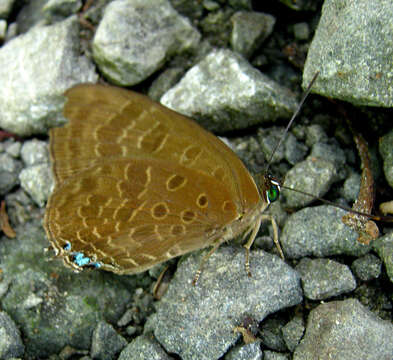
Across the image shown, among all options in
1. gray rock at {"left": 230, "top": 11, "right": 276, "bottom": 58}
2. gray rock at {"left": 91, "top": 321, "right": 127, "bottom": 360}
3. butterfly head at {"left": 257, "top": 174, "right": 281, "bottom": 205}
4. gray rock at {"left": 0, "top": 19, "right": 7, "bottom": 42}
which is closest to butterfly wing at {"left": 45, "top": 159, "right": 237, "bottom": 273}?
butterfly head at {"left": 257, "top": 174, "right": 281, "bottom": 205}

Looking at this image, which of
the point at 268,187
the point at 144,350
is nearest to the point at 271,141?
the point at 268,187

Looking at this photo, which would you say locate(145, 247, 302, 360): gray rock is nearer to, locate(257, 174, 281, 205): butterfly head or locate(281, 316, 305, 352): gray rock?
locate(281, 316, 305, 352): gray rock

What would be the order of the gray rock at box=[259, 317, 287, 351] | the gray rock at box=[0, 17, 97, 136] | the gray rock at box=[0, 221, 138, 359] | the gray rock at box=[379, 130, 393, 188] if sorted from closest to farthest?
the gray rock at box=[259, 317, 287, 351]
the gray rock at box=[379, 130, 393, 188]
the gray rock at box=[0, 221, 138, 359]
the gray rock at box=[0, 17, 97, 136]

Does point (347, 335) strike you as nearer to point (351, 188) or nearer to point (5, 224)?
point (351, 188)

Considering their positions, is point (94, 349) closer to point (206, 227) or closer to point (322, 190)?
point (206, 227)

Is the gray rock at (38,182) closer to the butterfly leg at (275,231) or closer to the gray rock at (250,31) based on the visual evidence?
the butterfly leg at (275,231)

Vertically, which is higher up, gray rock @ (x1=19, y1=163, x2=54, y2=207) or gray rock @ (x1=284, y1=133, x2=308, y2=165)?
gray rock @ (x1=284, y1=133, x2=308, y2=165)
